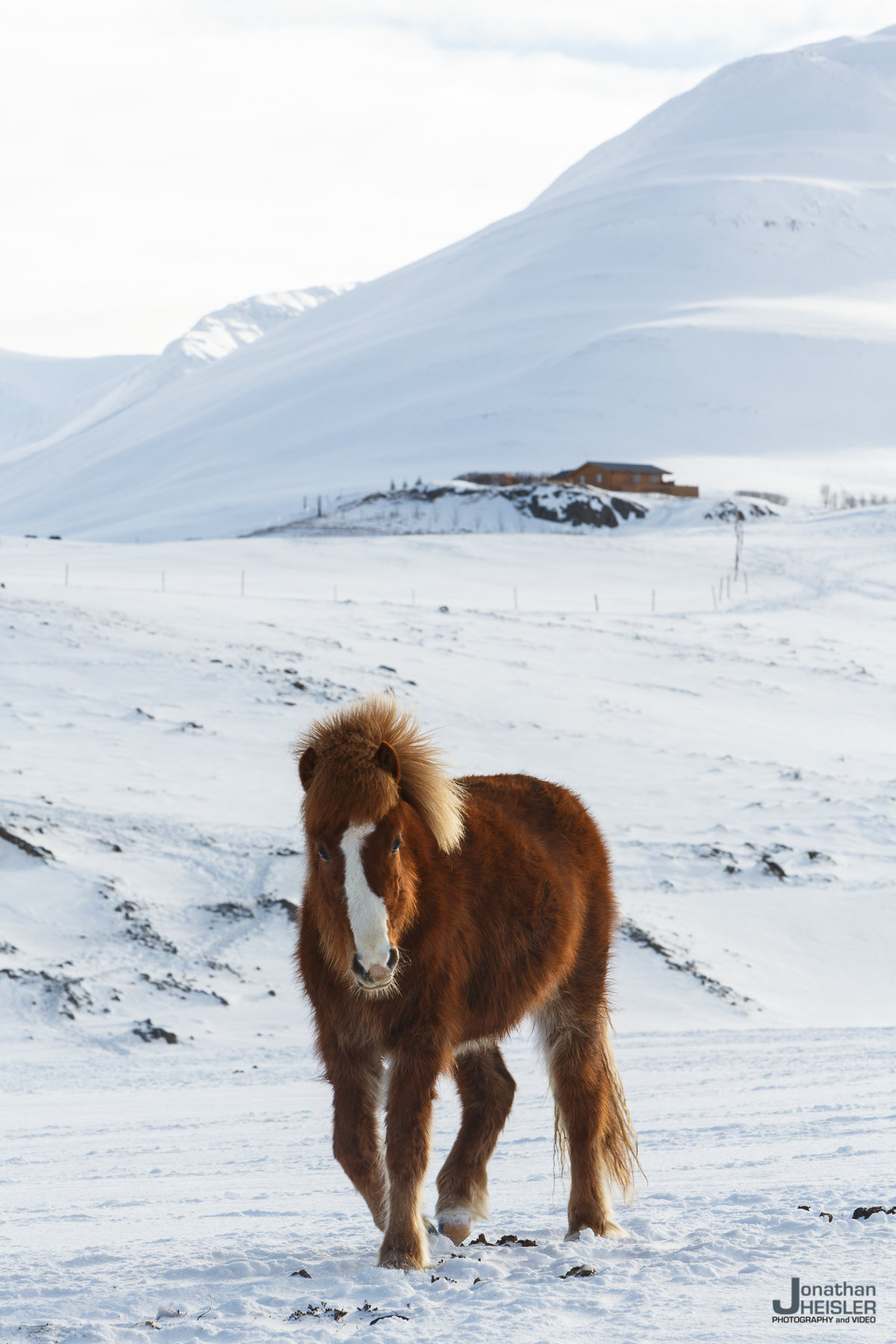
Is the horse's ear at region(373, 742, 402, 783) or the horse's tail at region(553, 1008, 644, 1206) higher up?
the horse's ear at region(373, 742, 402, 783)

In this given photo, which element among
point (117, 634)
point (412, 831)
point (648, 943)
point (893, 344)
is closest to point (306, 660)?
point (117, 634)

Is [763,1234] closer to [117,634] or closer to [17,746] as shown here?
[17,746]

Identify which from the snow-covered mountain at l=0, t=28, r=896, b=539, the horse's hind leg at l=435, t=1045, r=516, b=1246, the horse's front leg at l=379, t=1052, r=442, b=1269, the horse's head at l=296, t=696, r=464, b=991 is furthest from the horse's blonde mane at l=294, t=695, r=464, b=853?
the snow-covered mountain at l=0, t=28, r=896, b=539

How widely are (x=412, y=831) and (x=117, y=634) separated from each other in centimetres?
1726

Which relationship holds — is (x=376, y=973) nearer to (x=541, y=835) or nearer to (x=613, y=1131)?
(x=541, y=835)

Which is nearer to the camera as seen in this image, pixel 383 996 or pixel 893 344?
pixel 383 996

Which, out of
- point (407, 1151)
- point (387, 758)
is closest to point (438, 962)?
point (407, 1151)

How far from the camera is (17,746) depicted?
48.4ft

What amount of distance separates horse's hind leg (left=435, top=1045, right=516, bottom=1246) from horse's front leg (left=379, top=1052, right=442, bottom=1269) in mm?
620

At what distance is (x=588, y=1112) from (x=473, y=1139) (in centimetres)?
45

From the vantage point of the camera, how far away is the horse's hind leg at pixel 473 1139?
178 inches

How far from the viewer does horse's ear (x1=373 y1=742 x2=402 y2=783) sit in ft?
12.8

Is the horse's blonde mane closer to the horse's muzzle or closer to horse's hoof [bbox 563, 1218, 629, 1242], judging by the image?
the horse's muzzle

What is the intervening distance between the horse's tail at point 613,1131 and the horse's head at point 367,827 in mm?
1289
